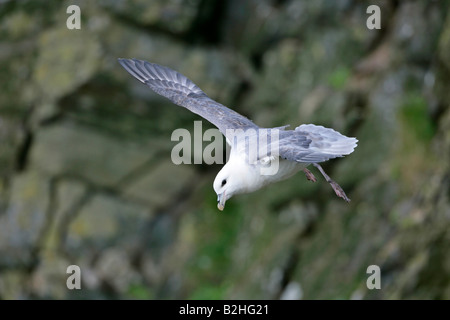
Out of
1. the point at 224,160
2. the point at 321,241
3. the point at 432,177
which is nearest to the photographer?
the point at 432,177

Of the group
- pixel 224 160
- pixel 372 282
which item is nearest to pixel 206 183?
pixel 224 160

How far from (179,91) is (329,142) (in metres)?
1.78

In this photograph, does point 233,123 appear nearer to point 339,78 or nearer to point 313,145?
point 313,145

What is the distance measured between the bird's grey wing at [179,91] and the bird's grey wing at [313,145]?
0.80 meters

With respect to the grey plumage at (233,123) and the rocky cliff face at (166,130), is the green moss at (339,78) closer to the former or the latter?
the rocky cliff face at (166,130)

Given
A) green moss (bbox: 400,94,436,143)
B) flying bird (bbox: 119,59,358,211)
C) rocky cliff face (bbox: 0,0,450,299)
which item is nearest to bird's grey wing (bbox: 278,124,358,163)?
flying bird (bbox: 119,59,358,211)

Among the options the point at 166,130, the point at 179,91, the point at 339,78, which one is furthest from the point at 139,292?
the point at 179,91

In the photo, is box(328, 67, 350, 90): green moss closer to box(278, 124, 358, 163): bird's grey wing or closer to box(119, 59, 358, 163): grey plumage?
box(119, 59, 358, 163): grey plumage

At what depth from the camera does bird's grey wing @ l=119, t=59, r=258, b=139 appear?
609 centimetres

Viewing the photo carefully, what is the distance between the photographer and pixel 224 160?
10.7m

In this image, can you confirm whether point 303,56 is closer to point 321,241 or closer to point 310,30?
point 310,30

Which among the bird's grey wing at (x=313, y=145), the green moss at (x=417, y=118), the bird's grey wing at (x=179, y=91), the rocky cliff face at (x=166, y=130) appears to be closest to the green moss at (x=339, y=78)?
the rocky cliff face at (x=166, y=130)

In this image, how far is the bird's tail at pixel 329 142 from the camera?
5.00 m
